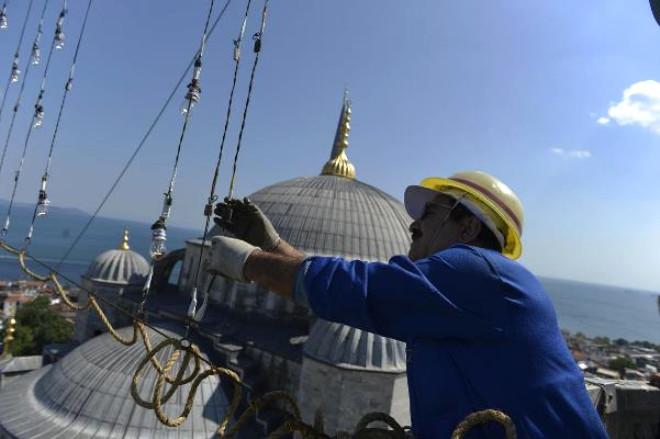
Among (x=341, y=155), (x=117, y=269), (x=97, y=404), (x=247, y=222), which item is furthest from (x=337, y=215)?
(x=247, y=222)

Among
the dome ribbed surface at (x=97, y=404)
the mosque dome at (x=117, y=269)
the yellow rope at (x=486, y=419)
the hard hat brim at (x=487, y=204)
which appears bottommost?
the dome ribbed surface at (x=97, y=404)

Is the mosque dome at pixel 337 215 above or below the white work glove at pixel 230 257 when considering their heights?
above

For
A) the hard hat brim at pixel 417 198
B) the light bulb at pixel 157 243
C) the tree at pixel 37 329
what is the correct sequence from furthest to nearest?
the tree at pixel 37 329 < the light bulb at pixel 157 243 < the hard hat brim at pixel 417 198

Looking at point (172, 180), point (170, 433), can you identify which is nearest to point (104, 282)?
point (170, 433)

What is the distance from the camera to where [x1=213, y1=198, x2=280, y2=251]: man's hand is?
277 centimetres

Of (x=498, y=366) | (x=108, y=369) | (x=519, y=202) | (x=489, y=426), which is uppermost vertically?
(x=519, y=202)

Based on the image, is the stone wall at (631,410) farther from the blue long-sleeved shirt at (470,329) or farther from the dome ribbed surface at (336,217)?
the dome ribbed surface at (336,217)

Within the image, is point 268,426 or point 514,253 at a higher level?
point 514,253

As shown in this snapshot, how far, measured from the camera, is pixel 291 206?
69.3 feet

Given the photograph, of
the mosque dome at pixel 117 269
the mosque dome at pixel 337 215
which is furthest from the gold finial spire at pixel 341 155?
the mosque dome at pixel 117 269

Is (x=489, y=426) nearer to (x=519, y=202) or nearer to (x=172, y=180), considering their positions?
(x=519, y=202)

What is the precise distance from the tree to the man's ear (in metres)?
38.7

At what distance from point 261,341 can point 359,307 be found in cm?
1453

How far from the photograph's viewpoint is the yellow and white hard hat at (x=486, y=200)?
2.39 metres
